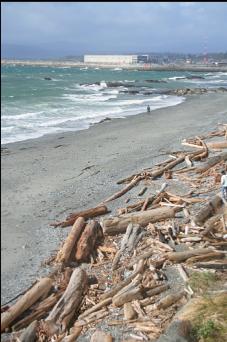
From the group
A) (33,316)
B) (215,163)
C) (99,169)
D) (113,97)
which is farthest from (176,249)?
(113,97)

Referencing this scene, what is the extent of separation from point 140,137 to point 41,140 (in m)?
6.61

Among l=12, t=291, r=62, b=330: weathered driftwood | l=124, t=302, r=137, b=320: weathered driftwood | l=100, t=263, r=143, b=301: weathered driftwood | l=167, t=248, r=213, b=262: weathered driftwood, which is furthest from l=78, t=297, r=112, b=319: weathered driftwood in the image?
l=12, t=291, r=62, b=330: weathered driftwood

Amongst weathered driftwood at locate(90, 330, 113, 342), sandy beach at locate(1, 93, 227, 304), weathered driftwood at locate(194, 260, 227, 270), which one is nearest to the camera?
weathered driftwood at locate(90, 330, 113, 342)

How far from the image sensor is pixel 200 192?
16641 millimetres

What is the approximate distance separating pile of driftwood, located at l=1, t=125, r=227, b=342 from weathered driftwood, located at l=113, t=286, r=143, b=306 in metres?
0.02

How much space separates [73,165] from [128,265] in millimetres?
12738

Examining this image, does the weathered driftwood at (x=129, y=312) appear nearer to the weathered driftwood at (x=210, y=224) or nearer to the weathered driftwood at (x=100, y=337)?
the weathered driftwood at (x=100, y=337)

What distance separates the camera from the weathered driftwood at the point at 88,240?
11.8 meters

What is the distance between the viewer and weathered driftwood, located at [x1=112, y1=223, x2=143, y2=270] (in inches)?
481

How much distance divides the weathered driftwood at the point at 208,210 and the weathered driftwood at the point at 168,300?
12.9ft

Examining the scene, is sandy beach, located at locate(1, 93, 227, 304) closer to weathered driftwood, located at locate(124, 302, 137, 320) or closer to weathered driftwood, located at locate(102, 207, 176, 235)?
weathered driftwood, located at locate(102, 207, 176, 235)

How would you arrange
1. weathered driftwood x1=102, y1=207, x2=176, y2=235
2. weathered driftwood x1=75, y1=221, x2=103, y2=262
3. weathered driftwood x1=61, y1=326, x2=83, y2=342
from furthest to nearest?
weathered driftwood x1=102, y1=207, x2=176, y2=235 → weathered driftwood x1=75, y1=221, x2=103, y2=262 → weathered driftwood x1=61, y1=326, x2=83, y2=342

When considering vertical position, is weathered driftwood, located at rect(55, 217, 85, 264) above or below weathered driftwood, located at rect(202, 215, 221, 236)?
below

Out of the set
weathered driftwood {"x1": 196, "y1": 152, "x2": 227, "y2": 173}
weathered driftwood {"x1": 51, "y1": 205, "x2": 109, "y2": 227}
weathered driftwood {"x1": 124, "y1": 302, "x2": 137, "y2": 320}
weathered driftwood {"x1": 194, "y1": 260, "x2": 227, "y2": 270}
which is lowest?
weathered driftwood {"x1": 124, "y1": 302, "x2": 137, "y2": 320}
